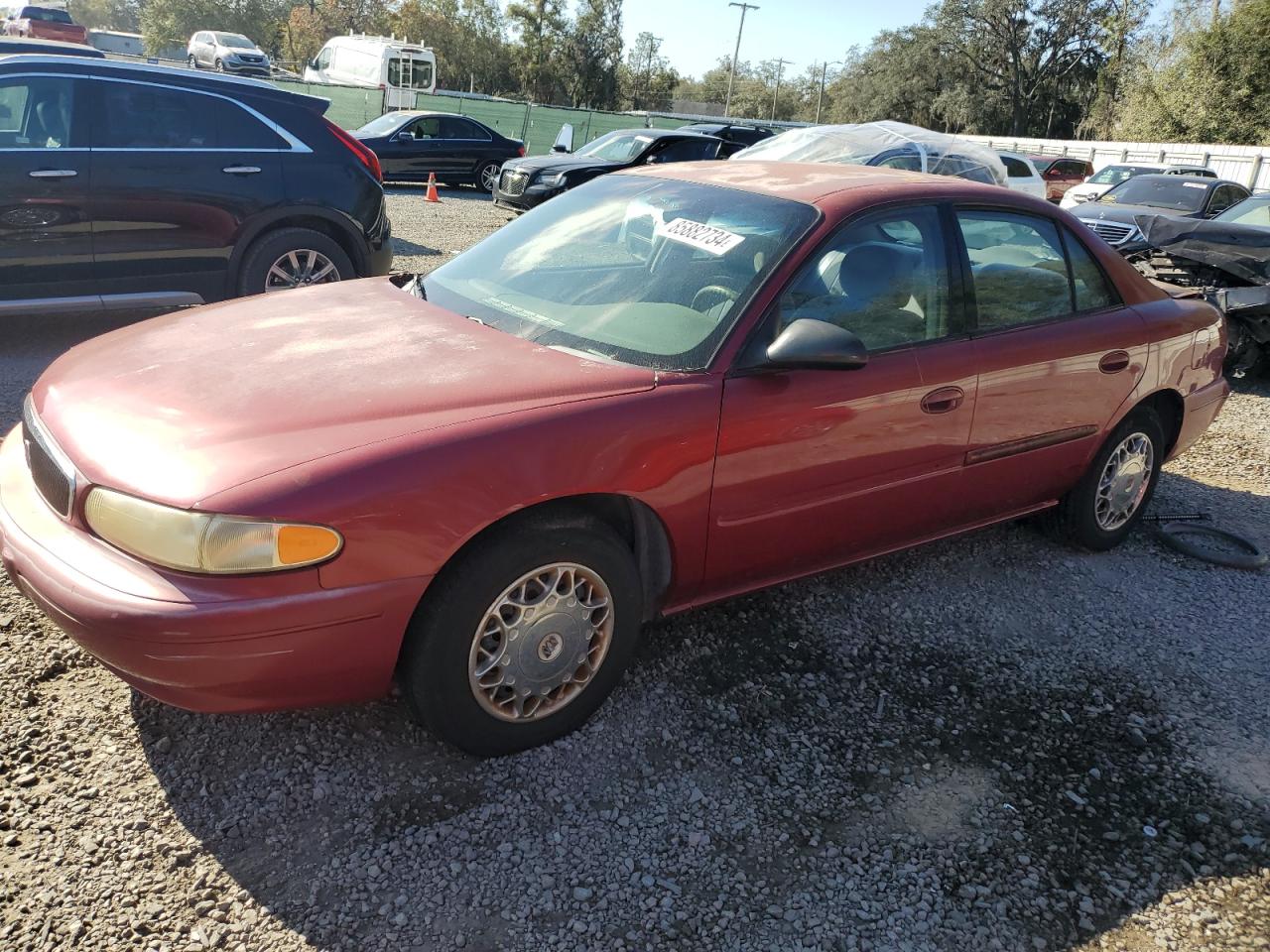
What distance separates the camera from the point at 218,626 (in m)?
2.27

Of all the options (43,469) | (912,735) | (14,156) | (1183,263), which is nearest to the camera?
(43,469)

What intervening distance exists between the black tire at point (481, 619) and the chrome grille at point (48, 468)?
0.93m

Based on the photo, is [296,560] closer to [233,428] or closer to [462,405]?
[233,428]

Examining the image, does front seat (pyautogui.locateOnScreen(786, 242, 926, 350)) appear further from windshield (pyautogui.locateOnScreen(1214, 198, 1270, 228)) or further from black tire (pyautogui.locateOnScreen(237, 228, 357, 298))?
windshield (pyautogui.locateOnScreen(1214, 198, 1270, 228))

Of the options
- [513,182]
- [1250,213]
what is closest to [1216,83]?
[1250,213]

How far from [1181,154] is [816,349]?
32984 millimetres

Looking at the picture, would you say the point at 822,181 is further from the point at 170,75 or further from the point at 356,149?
the point at 170,75

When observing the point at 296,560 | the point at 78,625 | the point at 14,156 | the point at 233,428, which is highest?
the point at 14,156

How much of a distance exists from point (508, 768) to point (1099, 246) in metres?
3.30

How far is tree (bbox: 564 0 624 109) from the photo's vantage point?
56.0m

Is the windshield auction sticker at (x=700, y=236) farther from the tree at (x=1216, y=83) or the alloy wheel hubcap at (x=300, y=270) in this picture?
the tree at (x=1216, y=83)

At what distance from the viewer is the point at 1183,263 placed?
27.4ft

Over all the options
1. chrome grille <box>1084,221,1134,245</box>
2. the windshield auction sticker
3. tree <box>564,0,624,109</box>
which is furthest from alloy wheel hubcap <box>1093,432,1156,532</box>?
tree <box>564,0,624,109</box>

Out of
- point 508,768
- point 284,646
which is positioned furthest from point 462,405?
point 508,768
